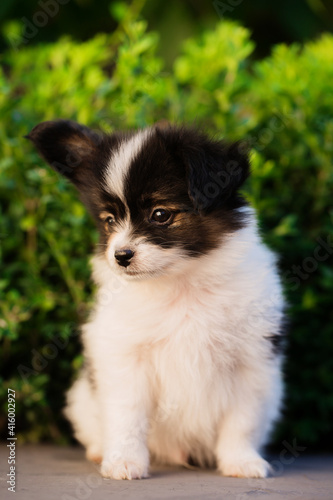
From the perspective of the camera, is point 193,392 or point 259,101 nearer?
point 193,392

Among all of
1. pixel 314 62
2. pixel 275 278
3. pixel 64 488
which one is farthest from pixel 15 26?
pixel 64 488

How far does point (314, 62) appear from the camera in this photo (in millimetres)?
4398

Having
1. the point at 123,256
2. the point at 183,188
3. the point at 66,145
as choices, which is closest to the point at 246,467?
the point at 123,256

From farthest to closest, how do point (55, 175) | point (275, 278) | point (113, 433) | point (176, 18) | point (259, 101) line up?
point (176, 18)
point (259, 101)
point (55, 175)
point (275, 278)
point (113, 433)

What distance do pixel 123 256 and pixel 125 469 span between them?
1084 millimetres

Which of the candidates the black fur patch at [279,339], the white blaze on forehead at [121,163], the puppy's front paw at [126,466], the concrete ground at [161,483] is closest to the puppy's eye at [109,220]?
the white blaze on forehead at [121,163]

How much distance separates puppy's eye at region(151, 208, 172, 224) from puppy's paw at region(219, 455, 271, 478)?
1.34m

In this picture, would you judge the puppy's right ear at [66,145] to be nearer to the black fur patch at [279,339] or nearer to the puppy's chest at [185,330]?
the puppy's chest at [185,330]

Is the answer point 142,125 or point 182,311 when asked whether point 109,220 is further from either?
point 142,125

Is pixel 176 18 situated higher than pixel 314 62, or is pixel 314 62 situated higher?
pixel 176 18

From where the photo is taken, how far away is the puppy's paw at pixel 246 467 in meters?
3.15

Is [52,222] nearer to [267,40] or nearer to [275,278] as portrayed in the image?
[275,278]

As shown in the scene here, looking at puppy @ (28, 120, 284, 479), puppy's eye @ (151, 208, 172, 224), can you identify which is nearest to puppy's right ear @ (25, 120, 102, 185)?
puppy @ (28, 120, 284, 479)

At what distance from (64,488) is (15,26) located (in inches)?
131
